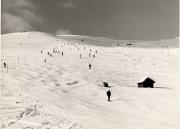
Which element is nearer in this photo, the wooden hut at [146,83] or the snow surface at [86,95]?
the snow surface at [86,95]

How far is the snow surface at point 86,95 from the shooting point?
1864 centimetres

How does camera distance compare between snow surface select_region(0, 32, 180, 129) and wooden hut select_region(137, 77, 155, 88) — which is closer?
snow surface select_region(0, 32, 180, 129)

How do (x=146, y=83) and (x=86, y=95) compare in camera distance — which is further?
(x=146, y=83)

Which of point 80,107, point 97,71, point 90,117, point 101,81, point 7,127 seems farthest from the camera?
point 97,71

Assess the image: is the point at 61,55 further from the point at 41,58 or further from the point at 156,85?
the point at 156,85

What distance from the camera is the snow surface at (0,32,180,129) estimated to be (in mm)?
18641

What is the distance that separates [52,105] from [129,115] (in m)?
6.23

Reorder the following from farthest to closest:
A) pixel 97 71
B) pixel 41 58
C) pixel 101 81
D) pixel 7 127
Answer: pixel 41 58 < pixel 97 71 < pixel 101 81 < pixel 7 127

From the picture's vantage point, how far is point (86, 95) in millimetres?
30516

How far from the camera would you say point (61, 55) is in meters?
57.9

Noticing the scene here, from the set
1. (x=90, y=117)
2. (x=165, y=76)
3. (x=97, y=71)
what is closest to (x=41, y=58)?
(x=97, y=71)

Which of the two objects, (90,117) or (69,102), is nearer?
(90,117)

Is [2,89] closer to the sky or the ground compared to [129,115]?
closer to the sky

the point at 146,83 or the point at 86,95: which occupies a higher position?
the point at 146,83
